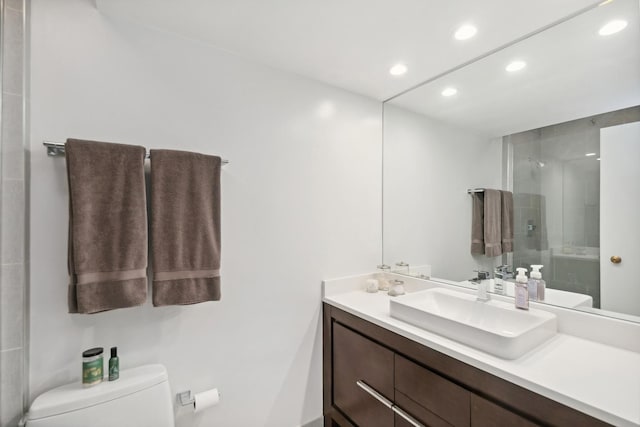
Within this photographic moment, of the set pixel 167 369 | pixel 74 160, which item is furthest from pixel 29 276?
pixel 167 369

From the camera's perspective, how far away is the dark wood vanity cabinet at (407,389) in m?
0.92

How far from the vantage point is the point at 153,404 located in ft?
3.78

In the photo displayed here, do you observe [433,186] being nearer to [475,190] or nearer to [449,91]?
[475,190]

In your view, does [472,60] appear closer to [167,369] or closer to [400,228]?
[400,228]

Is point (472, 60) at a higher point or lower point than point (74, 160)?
higher

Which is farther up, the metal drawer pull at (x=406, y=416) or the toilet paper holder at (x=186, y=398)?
the toilet paper holder at (x=186, y=398)

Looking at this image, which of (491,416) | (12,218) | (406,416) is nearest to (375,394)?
(406,416)

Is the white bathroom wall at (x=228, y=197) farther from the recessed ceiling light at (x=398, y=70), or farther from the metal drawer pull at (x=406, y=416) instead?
the metal drawer pull at (x=406, y=416)

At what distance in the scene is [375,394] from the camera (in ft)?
4.76

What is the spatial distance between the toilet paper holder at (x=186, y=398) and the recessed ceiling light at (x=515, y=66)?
2263mm

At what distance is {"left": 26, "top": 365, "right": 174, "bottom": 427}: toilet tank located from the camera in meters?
1.00

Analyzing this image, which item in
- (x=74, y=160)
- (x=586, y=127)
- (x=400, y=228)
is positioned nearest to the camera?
(x=74, y=160)

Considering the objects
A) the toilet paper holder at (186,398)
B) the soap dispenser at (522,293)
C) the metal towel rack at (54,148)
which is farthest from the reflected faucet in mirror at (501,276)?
the metal towel rack at (54,148)

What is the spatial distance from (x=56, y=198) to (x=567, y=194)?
7.14ft
